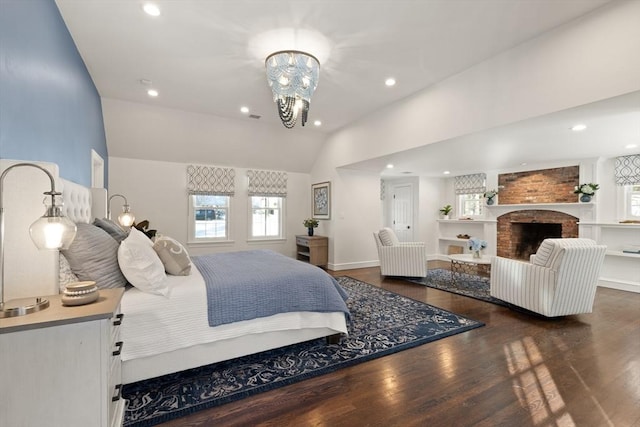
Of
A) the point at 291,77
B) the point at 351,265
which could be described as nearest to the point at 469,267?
the point at 351,265

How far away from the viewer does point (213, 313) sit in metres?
2.13

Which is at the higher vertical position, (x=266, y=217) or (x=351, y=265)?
(x=266, y=217)

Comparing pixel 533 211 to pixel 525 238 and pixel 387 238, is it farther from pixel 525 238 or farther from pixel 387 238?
pixel 387 238

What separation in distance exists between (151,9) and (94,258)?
81.5 inches

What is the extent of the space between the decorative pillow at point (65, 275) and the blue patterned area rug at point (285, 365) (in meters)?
0.87

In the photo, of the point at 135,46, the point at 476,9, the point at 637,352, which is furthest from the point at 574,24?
the point at 135,46

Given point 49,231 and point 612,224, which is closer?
point 49,231

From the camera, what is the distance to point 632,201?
15.6 feet

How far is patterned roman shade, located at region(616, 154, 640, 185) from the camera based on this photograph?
465 cm

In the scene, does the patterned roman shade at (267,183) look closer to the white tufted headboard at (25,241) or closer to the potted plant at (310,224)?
the potted plant at (310,224)

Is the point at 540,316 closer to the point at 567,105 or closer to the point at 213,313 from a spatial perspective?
the point at 567,105

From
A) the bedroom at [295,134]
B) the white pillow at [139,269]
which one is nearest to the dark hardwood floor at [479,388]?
the white pillow at [139,269]

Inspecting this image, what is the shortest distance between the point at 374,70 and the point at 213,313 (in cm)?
316

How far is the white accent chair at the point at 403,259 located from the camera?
16.5 ft
